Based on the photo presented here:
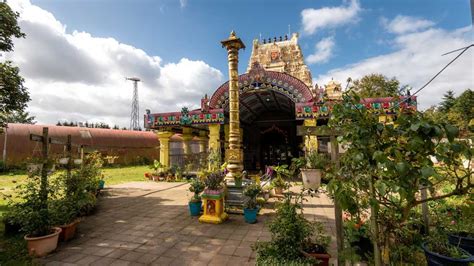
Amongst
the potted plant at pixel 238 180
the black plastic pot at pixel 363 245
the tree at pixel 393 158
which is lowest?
the black plastic pot at pixel 363 245

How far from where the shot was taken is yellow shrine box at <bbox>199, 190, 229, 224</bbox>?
5457 millimetres

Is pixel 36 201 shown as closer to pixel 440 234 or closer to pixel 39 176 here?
pixel 39 176

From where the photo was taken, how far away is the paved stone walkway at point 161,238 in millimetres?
3652

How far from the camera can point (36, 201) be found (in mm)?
4191

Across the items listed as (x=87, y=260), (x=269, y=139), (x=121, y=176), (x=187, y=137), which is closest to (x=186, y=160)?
(x=187, y=137)

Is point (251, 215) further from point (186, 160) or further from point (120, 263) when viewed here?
point (186, 160)

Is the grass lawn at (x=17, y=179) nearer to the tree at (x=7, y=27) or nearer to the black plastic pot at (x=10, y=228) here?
the black plastic pot at (x=10, y=228)

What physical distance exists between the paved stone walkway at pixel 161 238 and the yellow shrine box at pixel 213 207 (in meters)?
0.16

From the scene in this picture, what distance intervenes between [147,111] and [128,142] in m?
Answer: 12.1

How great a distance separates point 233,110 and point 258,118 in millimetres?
10797

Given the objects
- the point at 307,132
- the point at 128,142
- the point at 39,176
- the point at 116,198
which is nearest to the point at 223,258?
the point at 307,132

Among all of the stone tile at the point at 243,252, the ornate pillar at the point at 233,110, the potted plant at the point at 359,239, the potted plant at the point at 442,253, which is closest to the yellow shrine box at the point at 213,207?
the ornate pillar at the point at 233,110

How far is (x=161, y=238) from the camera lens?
4.51 m

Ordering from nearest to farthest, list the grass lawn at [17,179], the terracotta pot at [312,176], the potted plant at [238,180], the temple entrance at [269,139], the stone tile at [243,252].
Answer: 1. the stone tile at [243,252]
2. the potted plant at [238,180]
3. the grass lawn at [17,179]
4. the terracotta pot at [312,176]
5. the temple entrance at [269,139]
